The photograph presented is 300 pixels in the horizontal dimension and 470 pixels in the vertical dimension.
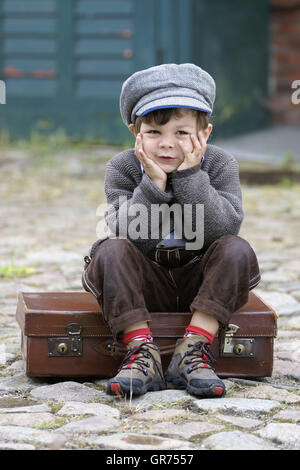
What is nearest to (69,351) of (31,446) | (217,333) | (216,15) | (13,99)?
(217,333)

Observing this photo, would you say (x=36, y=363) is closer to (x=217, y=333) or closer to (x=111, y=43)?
(x=217, y=333)

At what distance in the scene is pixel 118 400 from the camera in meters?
2.36

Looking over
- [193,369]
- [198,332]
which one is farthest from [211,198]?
[193,369]

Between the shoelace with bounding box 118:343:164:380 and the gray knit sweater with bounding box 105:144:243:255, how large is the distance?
339 millimetres

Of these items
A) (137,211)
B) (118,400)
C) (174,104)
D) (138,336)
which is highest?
(174,104)

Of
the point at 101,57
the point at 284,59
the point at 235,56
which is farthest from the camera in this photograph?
the point at 284,59

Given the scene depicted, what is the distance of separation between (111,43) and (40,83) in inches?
36.3

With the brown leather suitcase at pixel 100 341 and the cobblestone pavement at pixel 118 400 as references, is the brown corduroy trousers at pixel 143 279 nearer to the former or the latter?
the brown leather suitcase at pixel 100 341

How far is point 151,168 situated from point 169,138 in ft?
0.37

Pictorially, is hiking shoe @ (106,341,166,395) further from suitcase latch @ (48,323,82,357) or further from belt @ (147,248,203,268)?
belt @ (147,248,203,268)

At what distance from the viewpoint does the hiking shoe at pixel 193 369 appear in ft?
7.80

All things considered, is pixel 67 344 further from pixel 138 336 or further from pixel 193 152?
pixel 193 152
